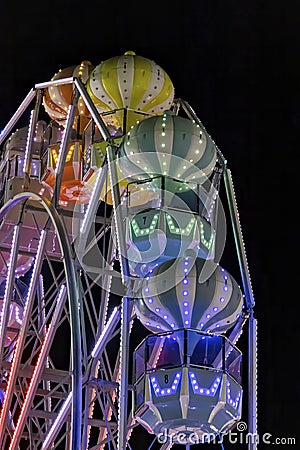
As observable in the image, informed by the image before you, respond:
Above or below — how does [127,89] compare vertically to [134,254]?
above

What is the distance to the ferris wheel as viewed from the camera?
82.4 ft

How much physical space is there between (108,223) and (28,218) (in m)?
2.29

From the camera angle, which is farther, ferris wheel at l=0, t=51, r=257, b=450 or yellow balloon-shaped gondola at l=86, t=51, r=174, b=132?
yellow balloon-shaped gondola at l=86, t=51, r=174, b=132

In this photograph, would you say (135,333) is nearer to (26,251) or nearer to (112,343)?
(112,343)

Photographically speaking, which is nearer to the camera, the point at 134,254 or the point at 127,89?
the point at 134,254

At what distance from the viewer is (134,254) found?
27766mm

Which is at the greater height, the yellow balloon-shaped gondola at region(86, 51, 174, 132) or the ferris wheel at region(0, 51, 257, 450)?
the yellow balloon-shaped gondola at region(86, 51, 174, 132)

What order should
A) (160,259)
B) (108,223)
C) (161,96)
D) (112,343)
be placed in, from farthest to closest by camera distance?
(112,343) < (108,223) < (161,96) < (160,259)

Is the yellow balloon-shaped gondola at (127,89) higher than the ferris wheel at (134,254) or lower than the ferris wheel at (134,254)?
higher

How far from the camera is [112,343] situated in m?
45.2

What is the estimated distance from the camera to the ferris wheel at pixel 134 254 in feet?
82.4

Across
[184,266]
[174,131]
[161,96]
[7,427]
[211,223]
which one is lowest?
[7,427]

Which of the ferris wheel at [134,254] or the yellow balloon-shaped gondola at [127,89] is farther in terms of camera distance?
the yellow balloon-shaped gondola at [127,89]

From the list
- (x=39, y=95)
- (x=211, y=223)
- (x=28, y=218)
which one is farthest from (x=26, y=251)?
(x=211, y=223)
